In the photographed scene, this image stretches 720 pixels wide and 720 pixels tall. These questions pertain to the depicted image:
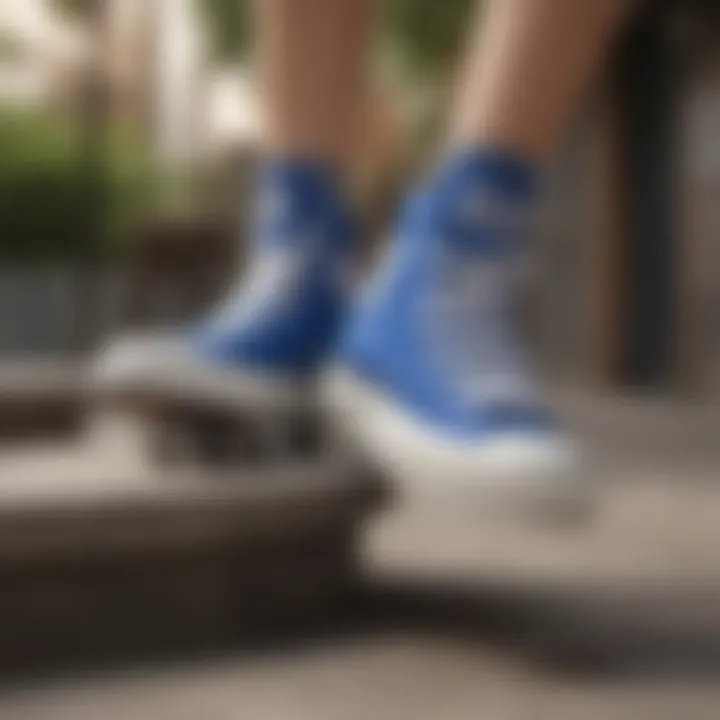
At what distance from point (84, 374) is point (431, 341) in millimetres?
337

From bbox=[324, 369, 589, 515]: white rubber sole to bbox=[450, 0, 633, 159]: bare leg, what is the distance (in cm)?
16

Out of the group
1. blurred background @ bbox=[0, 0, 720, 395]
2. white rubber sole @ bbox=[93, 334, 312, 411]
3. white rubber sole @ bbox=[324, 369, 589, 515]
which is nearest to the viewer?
white rubber sole @ bbox=[324, 369, 589, 515]

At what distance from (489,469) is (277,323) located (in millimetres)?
256

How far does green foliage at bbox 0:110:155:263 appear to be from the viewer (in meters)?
2.08

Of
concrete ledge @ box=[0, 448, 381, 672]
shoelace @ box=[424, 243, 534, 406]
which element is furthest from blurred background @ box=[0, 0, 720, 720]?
shoelace @ box=[424, 243, 534, 406]

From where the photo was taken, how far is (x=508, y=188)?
767mm

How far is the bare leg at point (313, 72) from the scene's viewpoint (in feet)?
2.92

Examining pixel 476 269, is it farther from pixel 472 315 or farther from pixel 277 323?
pixel 277 323

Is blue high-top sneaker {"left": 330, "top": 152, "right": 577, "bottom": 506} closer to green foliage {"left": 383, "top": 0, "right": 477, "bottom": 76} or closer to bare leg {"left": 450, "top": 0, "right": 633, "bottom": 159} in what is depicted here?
bare leg {"left": 450, "top": 0, "right": 633, "bottom": 159}

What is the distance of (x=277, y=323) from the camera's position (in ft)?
2.88

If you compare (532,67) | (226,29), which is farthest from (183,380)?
(226,29)

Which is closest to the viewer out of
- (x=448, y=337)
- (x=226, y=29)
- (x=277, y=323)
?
(x=448, y=337)

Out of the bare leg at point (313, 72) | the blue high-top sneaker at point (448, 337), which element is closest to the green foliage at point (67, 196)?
the bare leg at point (313, 72)

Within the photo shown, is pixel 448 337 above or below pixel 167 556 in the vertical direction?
above
